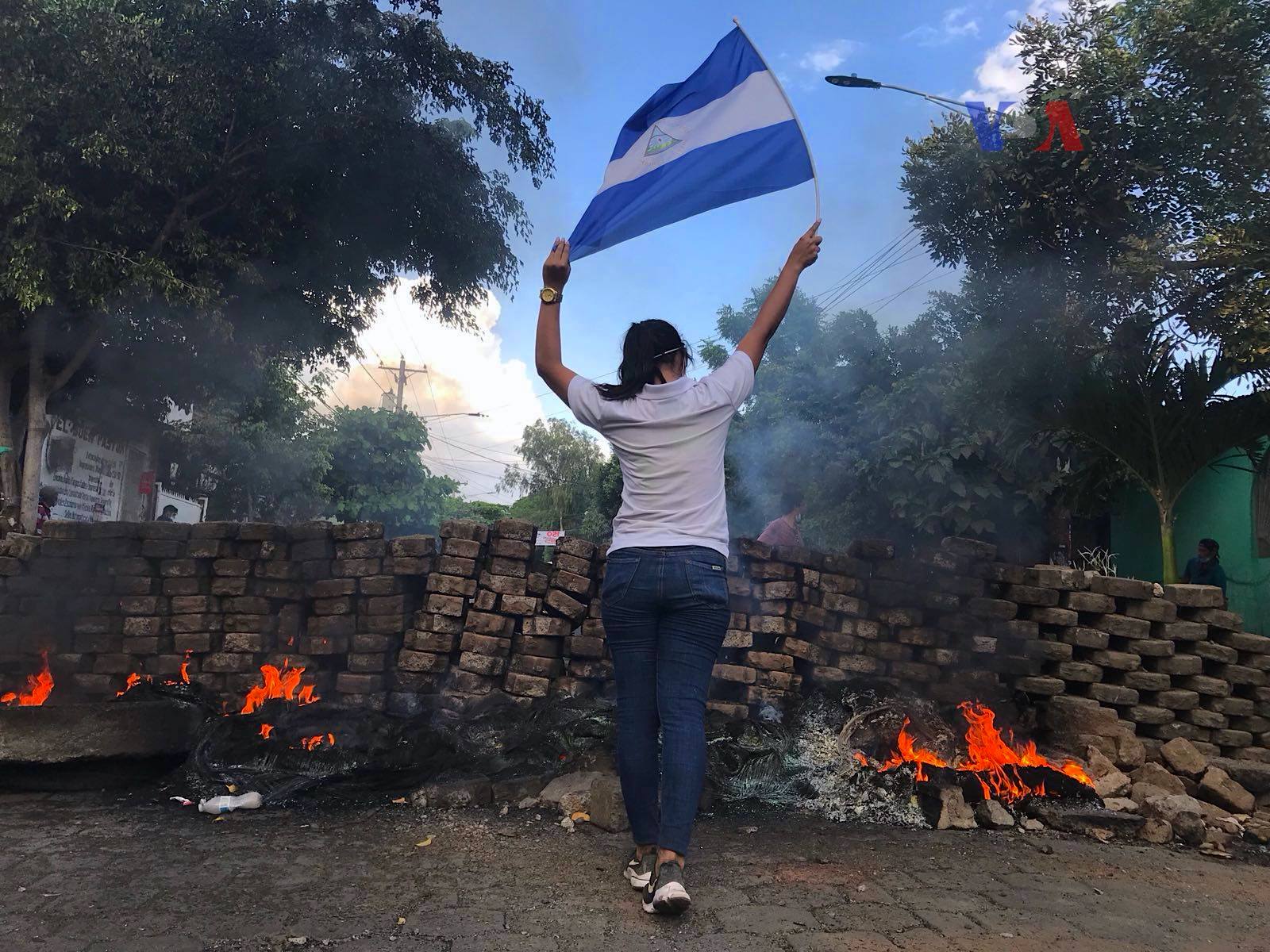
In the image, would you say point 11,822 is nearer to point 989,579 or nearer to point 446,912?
point 446,912

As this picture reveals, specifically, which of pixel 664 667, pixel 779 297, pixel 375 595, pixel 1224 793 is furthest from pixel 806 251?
pixel 1224 793

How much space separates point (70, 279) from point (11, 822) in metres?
5.44

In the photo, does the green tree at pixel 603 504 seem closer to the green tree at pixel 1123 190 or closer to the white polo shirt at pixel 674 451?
the green tree at pixel 1123 190

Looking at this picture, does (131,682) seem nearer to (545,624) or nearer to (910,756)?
(545,624)

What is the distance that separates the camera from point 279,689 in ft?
16.1

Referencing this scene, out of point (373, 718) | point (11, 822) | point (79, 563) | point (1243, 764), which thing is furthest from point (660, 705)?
point (79, 563)

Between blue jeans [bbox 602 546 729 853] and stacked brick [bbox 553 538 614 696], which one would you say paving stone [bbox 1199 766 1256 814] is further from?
blue jeans [bbox 602 546 729 853]

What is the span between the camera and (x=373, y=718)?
4625mm

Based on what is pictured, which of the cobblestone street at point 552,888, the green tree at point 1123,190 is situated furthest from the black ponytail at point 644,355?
the green tree at point 1123,190

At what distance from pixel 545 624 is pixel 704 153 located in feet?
8.87

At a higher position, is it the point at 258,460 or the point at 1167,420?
the point at 258,460

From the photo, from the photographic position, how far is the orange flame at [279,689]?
4820 mm

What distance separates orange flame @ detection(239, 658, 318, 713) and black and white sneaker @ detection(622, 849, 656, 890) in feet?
8.78

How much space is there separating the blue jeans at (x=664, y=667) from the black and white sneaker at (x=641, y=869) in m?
0.06
